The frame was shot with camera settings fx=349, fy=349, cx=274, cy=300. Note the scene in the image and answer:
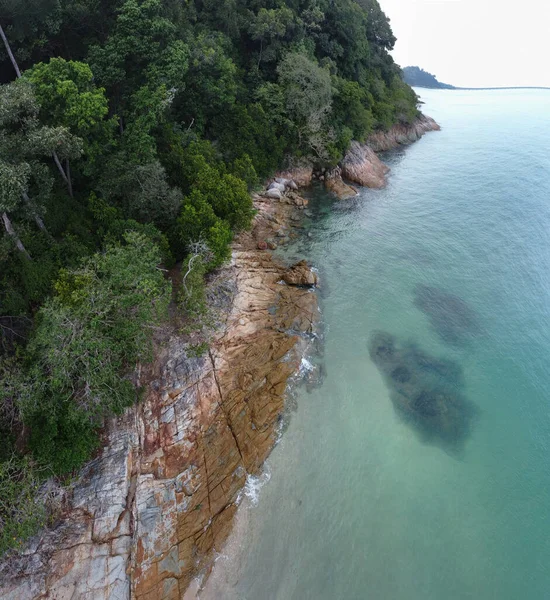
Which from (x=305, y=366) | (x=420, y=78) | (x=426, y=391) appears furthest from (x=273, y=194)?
(x=420, y=78)

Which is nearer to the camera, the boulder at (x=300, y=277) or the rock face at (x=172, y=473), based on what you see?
the rock face at (x=172, y=473)

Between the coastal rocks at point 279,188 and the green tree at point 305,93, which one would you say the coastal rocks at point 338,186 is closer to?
the green tree at point 305,93

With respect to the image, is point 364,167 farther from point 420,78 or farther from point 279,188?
point 420,78

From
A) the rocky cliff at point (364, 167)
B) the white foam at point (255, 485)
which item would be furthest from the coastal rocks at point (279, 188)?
the white foam at point (255, 485)

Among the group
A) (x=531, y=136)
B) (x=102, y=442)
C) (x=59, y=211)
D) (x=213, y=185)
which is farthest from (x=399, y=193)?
(x=531, y=136)

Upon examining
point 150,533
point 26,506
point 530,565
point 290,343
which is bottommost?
point 530,565

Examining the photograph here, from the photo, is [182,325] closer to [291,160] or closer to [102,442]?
[102,442]

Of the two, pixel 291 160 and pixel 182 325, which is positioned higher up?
pixel 291 160
